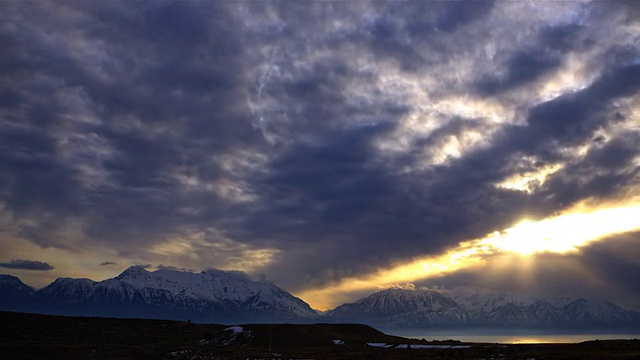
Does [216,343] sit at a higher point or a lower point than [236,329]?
lower

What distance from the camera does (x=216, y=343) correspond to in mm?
109250

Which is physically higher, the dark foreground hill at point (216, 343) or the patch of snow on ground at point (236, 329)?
the patch of snow on ground at point (236, 329)

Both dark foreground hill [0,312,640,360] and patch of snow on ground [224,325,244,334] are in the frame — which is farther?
patch of snow on ground [224,325,244,334]

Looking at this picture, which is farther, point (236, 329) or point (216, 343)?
point (236, 329)

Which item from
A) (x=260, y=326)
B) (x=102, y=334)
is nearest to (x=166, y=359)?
(x=102, y=334)

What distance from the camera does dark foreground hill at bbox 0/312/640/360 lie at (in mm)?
77688

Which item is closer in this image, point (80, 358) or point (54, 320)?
point (80, 358)

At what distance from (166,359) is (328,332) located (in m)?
56.6

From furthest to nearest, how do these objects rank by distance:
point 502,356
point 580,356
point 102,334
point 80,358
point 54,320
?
point 54,320
point 102,334
point 80,358
point 502,356
point 580,356

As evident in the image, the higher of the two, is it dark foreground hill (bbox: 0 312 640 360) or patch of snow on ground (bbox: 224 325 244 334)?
patch of snow on ground (bbox: 224 325 244 334)

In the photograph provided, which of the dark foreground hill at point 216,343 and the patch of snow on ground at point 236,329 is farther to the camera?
the patch of snow on ground at point 236,329

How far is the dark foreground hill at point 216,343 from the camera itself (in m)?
77.7

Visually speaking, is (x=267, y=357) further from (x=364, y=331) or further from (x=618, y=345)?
(x=364, y=331)

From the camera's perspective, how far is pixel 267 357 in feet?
254
